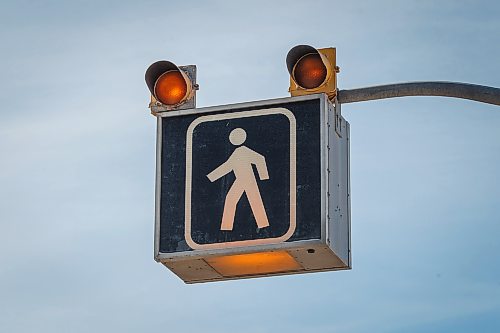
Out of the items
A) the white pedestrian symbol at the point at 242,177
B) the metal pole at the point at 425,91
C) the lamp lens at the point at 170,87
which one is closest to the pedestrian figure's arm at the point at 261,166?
the white pedestrian symbol at the point at 242,177

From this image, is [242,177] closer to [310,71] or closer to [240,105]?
[240,105]

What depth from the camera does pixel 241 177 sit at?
1046 centimetres

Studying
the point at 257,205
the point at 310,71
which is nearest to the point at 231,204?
the point at 257,205

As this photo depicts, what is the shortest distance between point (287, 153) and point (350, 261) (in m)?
0.78

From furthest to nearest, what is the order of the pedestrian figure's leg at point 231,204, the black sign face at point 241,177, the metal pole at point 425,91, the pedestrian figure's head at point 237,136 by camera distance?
the pedestrian figure's head at point 237,136 < the pedestrian figure's leg at point 231,204 < the black sign face at point 241,177 < the metal pole at point 425,91

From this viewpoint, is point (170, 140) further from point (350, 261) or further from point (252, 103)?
point (350, 261)

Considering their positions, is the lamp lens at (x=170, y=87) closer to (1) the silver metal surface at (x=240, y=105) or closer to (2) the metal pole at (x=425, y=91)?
(1) the silver metal surface at (x=240, y=105)


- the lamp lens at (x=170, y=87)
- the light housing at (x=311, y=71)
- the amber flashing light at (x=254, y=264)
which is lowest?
the amber flashing light at (x=254, y=264)

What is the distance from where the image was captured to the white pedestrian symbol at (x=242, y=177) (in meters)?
10.3

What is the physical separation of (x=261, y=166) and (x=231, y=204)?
11.6 inches

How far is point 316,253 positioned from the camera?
402 inches

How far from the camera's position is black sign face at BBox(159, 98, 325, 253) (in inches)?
404

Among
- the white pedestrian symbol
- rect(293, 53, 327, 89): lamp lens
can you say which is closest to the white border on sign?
the white pedestrian symbol

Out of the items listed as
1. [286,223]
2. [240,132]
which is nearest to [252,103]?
[240,132]
